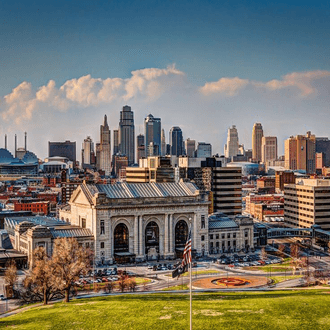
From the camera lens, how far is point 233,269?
135 meters

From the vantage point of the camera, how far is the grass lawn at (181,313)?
254ft

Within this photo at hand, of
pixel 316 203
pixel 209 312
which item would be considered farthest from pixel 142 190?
pixel 209 312

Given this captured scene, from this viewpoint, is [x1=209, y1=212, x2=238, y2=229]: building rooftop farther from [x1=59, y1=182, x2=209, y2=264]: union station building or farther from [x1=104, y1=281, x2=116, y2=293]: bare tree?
[x1=104, y1=281, x2=116, y2=293]: bare tree

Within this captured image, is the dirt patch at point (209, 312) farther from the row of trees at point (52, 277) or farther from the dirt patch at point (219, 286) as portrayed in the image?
the dirt patch at point (219, 286)

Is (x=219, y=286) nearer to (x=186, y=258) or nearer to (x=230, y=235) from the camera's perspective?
(x=186, y=258)

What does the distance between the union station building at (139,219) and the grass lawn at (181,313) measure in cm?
4978

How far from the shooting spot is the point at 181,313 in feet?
270

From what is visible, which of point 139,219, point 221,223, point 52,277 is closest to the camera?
point 52,277

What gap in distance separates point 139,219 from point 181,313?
6863 centimetres

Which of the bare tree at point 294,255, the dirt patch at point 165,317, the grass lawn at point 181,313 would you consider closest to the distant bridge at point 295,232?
the bare tree at point 294,255

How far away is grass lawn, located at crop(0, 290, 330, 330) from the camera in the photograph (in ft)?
254

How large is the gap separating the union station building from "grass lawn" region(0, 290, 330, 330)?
4978 centimetres

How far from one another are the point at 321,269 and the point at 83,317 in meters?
70.8

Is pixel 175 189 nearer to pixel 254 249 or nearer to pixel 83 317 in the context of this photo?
pixel 254 249
